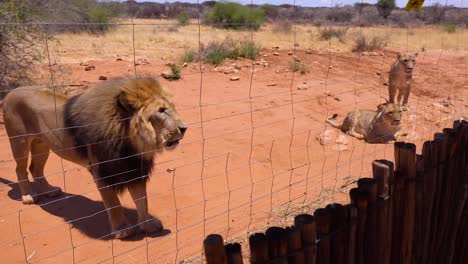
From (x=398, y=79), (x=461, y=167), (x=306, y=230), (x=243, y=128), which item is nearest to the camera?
(x=306, y=230)

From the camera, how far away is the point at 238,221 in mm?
4660

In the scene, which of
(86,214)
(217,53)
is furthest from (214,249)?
(217,53)

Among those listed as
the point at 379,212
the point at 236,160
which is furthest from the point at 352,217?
the point at 236,160

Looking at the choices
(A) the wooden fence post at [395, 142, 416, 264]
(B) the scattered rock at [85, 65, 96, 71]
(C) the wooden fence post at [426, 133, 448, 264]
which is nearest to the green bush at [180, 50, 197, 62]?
(B) the scattered rock at [85, 65, 96, 71]

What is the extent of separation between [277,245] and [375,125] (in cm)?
634

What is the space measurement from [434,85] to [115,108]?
488 inches

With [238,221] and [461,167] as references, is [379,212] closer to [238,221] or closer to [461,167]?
[461,167]

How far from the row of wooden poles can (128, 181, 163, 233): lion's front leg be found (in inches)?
84.9

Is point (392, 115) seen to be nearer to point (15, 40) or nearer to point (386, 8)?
point (15, 40)

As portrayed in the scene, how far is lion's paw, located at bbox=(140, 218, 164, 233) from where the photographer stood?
4.52m

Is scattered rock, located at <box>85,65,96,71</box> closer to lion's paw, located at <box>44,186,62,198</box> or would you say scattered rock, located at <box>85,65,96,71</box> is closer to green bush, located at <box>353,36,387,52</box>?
lion's paw, located at <box>44,186,62,198</box>

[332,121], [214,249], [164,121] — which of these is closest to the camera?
[214,249]

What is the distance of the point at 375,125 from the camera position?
321 inches

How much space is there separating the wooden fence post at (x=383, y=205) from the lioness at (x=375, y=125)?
4977 mm
